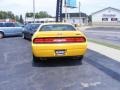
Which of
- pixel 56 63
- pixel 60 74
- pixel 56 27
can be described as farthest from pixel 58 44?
pixel 56 27

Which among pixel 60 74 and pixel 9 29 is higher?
pixel 9 29

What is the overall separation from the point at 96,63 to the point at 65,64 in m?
1.10

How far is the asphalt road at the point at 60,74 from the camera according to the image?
7.49 m

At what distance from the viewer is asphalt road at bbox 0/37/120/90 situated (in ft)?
24.6

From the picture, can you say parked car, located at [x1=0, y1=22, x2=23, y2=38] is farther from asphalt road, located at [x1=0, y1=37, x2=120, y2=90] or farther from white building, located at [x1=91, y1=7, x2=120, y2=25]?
white building, located at [x1=91, y1=7, x2=120, y2=25]

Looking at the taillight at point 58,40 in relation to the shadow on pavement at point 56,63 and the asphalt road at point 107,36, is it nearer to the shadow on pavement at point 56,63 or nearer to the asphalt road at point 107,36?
the shadow on pavement at point 56,63

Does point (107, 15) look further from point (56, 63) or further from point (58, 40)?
point (58, 40)

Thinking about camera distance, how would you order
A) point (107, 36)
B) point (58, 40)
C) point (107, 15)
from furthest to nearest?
point (107, 15)
point (107, 36)
point (58, 40)

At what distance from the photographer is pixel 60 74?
8922 mm

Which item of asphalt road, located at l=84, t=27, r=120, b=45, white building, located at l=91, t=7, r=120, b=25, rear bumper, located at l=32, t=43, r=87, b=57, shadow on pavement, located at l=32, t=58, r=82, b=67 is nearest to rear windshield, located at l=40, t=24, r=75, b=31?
shadow on pavement, located at l=32, t=58, r=82, b=67

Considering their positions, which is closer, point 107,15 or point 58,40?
point 58,40

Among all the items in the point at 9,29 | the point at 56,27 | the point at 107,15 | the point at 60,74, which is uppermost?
the point at 107,15

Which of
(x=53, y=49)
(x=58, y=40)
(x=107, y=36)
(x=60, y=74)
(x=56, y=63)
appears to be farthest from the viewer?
(x=107, y=36)

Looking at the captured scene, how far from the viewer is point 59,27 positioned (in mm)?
11609
